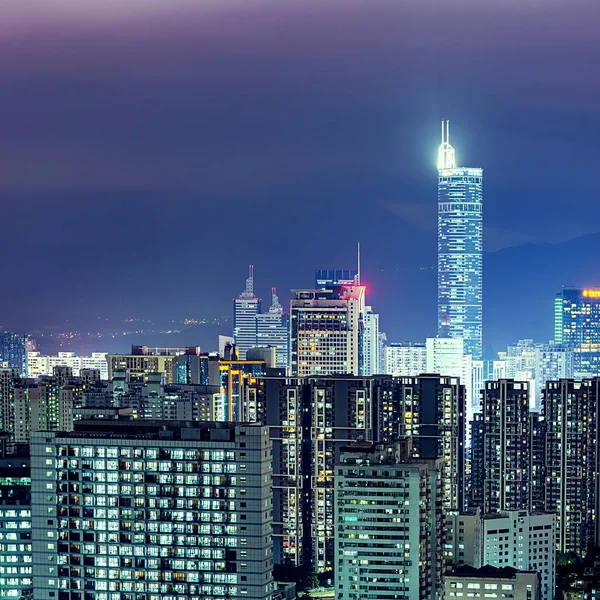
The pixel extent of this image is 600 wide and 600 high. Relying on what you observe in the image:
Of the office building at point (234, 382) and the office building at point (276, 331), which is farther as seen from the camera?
the office building at point (276, 331)

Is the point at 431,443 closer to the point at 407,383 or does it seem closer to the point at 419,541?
the point at 407,383

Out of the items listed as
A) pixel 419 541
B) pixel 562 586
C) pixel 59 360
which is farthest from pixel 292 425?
pixel 59 360

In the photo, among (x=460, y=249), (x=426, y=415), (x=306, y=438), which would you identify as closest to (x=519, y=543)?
(x=426, y=415)

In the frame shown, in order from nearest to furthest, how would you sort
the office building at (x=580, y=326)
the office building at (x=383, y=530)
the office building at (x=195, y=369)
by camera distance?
the office building at (x=383, y=530)
the office building at (x=195, y=369)
the office building at (x=580, y=326)

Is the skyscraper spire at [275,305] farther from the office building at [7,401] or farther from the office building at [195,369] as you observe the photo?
the office building at [7,401]

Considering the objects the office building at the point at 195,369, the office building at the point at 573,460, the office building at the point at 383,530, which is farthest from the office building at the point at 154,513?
the office building at the point at 195,369

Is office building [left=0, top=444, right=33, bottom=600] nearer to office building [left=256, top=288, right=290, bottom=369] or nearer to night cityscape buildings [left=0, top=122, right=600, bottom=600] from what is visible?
night cityscape buildings [left=0, top=122, right=600, bottom=600]

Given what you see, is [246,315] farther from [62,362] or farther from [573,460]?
[573,460]
